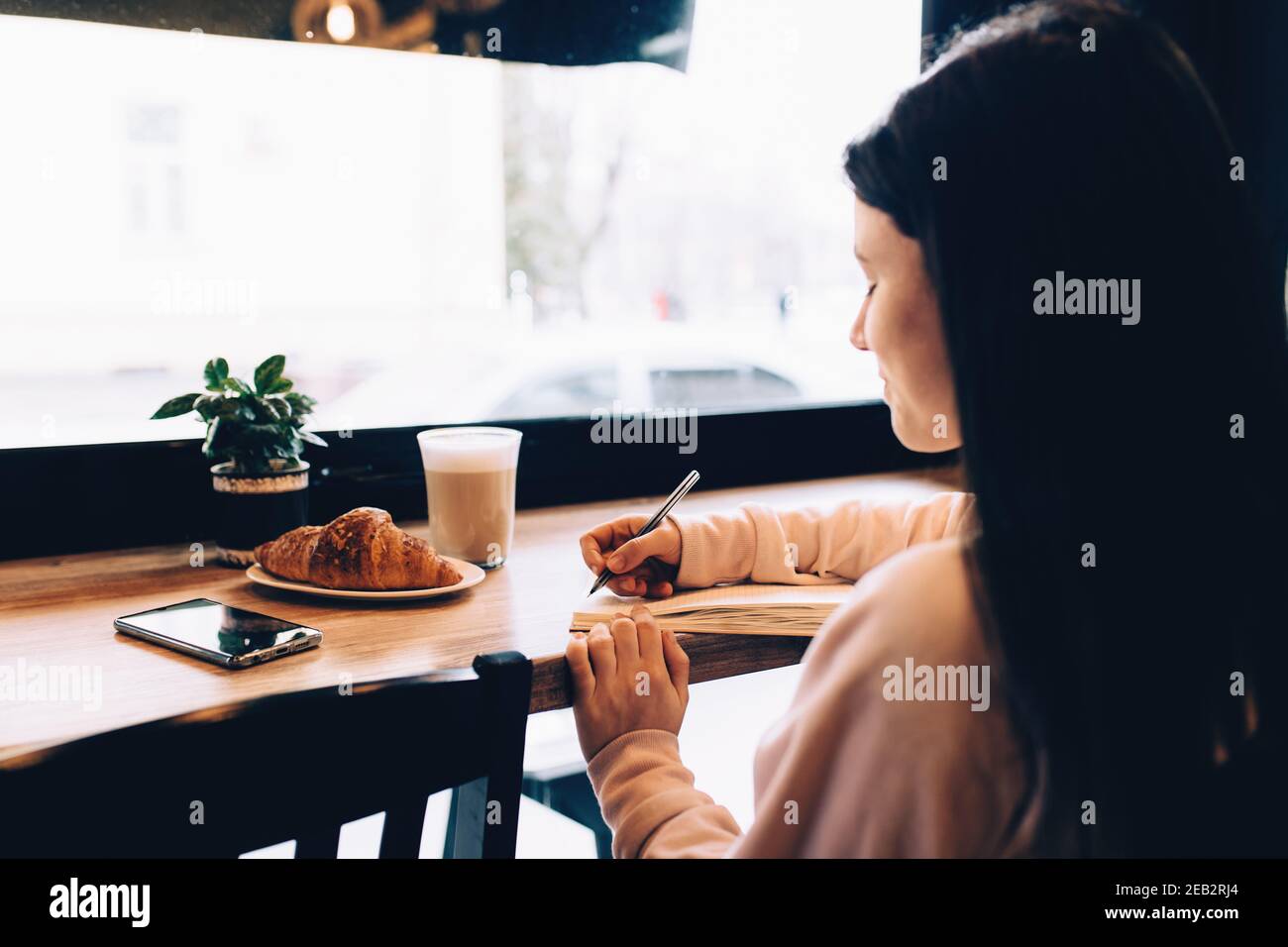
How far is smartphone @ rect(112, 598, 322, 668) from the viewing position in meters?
0.91

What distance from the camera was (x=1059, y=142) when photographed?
605 mm

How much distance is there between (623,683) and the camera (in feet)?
3.01

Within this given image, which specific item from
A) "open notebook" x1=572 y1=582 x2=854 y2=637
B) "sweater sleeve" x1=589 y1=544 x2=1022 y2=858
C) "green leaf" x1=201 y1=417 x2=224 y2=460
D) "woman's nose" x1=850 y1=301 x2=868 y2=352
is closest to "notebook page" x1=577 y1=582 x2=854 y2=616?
"open notebook" x1=572 y1=582 x2=854 y2=637

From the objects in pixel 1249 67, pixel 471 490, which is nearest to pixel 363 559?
pixel 471 490

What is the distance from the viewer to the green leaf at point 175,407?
46.8 inches

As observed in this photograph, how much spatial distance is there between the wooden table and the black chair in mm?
159

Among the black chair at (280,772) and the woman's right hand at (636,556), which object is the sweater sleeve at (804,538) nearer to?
the woman's right hand at (636,556)

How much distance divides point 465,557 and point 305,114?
748mm

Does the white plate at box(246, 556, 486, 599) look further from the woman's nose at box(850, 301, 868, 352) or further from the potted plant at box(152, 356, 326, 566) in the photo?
the woman's nose at box(850, 301, 868, 352)

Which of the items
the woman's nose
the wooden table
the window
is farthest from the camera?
the window

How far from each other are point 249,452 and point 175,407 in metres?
0.09

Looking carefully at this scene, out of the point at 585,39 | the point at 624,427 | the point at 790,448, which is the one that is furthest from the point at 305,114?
the point at 790,448

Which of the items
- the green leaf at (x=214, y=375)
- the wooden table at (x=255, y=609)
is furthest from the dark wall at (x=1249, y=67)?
the green leaf at (x=214, y=375)
